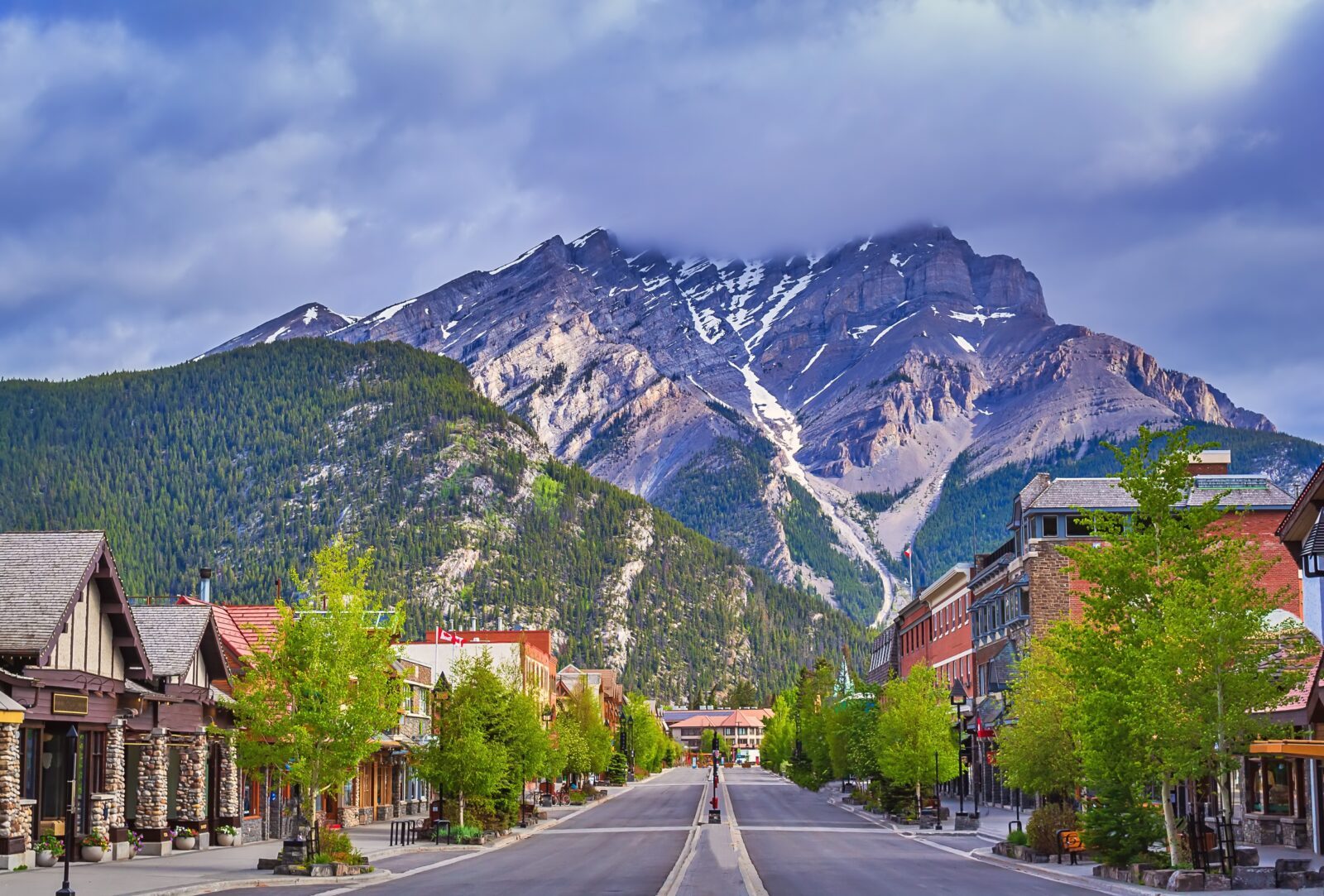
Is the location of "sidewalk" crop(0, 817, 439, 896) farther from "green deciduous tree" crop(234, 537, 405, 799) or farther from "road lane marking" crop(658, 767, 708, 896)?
"road lane marking" crop(658, 767, 708, 896)

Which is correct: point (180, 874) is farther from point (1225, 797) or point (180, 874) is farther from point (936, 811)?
point (936, 811)

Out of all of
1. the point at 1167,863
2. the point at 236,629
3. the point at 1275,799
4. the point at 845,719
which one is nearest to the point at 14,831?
the point at 236,629

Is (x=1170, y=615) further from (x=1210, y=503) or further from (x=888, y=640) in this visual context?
(x=888, y=640)

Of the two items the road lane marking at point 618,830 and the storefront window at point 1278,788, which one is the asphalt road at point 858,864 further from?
the storefront window at point 1278,788

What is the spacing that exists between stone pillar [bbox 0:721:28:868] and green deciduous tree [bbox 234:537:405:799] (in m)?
6.77

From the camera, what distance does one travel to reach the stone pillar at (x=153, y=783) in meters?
49.2

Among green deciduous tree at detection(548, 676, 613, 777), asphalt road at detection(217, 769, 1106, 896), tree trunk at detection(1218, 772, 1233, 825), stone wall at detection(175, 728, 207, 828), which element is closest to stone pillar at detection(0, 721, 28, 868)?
asphalt road at detection(217, 769, 1106, 896)

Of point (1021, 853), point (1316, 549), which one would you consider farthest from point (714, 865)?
point (1316, 549)

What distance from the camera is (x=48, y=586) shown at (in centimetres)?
4297

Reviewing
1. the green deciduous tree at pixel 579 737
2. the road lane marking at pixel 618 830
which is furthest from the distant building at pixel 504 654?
the road lane marking at pixel 618 830

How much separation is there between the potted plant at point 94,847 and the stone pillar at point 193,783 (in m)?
7.02

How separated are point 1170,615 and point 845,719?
70237 mm

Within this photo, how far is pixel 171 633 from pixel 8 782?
13.9m

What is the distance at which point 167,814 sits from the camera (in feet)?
170
